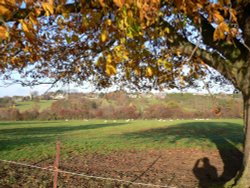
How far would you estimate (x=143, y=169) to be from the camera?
1270 centimetres

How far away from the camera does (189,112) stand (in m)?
57.2

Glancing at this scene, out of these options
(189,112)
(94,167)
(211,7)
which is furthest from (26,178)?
(189,112)

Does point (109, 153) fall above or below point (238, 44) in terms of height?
below

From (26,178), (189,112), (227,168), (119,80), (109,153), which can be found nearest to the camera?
(26,178)

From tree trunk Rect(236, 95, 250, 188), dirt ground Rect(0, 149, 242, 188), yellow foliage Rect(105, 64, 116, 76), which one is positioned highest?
yellow foliage Rect(105, 64, 116, 76)

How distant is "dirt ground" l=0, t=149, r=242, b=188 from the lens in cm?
1007

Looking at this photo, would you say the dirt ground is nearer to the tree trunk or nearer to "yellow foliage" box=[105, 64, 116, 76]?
the tree trunk

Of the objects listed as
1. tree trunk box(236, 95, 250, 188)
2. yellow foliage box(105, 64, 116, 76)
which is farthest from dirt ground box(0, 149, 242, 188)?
yellow foliage box(105, 64, 116, 76)

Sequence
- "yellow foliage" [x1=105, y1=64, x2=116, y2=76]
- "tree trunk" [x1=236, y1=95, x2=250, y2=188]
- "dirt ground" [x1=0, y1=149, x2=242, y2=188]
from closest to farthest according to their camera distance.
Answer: "yellow foliage" [x1=105, y1=64, x2=116, y2=76] < "tree trunk" [x1=236, y1=95, x2=250, y2=188] < "dirt ground" [x1=0, y1=149, x2=242, y2=188]

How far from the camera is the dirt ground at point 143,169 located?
33.0ft

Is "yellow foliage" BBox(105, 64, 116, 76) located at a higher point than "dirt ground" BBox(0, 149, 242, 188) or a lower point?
higher

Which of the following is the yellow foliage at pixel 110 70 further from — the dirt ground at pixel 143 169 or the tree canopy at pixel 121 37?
the dirt ground at pixel 143 169

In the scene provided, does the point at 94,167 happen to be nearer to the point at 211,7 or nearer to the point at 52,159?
the point at 52,159

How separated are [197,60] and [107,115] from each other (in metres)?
55.7
